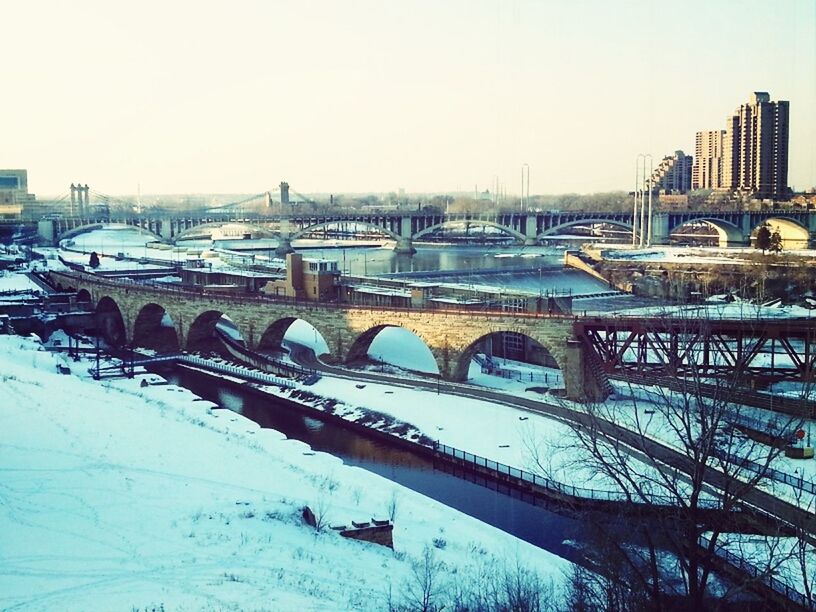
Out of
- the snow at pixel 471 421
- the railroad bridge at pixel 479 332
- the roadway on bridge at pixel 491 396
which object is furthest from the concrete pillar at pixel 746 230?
the snow at pixel 471 421

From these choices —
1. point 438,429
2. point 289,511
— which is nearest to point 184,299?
point 438,429

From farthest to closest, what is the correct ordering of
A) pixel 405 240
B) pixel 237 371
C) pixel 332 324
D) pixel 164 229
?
pixel 164 229, pixel 405 240, pixel 237 371, pixel 332 324

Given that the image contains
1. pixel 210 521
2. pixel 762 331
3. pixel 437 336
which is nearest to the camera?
pixel 210 521

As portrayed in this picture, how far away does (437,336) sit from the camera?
1129 inches

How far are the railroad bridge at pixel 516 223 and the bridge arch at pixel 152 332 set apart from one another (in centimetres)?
3956

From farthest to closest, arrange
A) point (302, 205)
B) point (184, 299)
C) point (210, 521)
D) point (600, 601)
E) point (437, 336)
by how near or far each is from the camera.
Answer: point (302, 205) < point (184, 299) < point (437, 336) < point (210, 521) < point (600, 601)

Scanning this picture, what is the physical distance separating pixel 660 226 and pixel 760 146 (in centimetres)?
4350

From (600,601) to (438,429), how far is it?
13235 millimetres

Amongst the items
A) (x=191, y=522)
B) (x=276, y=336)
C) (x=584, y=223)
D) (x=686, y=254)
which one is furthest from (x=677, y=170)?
(x=191, y=522)

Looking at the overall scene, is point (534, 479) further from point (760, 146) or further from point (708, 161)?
point (708, 161)

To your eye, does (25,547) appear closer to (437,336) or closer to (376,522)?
(376,522)

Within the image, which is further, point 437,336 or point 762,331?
point 437,336

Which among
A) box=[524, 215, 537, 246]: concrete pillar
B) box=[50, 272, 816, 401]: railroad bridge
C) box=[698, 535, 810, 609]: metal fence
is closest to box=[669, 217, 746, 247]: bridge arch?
box=[524, 215, 537, 246]: concrete pillar

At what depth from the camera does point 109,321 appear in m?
42.8
